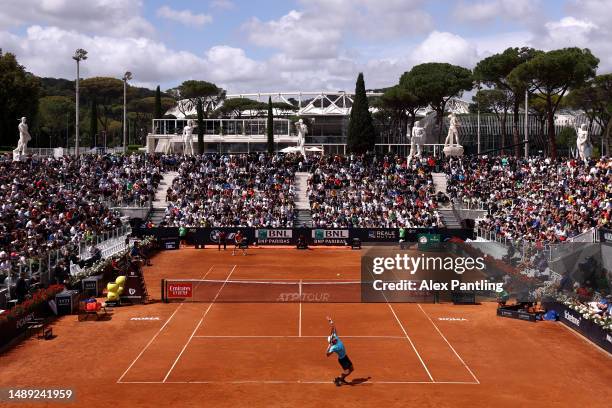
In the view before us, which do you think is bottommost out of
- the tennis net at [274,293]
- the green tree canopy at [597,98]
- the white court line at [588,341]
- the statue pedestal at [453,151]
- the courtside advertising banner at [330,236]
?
the white court line at [588,341]

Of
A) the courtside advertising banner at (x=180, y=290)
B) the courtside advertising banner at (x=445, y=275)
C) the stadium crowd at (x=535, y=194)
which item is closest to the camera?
the courtside advertising banner at (x=445, y=275)

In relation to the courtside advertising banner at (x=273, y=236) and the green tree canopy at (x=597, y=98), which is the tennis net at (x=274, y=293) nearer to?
the courtside advertising banner at (x=273, y=236)

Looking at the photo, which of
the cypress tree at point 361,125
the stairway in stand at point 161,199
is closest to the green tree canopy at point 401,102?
the cypress tree at point 361,125

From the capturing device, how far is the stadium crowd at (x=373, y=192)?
191 feet

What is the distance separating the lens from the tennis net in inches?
1260

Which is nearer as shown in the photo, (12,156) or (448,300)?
(448,300)

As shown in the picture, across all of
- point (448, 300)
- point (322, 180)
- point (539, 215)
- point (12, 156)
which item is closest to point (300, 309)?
point (448, 300)

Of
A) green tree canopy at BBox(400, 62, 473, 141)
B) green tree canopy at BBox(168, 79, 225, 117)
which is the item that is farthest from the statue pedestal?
green tree canopy at BBox(168, 79, 225, 117)

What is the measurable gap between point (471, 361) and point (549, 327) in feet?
21.9

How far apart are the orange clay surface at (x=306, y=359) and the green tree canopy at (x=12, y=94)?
67288mm

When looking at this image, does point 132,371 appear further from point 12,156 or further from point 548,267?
point 12,156

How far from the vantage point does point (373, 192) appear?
63188 mm

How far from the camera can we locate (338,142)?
412 feet

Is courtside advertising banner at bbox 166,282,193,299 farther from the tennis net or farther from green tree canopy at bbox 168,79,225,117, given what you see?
green tree canopy at bbox 168,79,225,117
